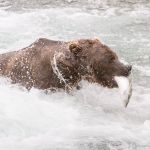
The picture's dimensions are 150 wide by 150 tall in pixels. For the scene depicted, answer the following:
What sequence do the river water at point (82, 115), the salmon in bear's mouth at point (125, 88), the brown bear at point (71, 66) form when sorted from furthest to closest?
the brown bear at point (71, 66) → the salmon in bear's mouth at point (125, 88) → the river water at point (82, 115)

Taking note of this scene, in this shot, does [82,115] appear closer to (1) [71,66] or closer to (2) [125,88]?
(1) [71,66]

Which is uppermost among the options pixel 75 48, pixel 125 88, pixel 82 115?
pixel 75 48

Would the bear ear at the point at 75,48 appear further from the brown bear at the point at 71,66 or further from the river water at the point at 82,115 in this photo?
the river water at the point at 82,115

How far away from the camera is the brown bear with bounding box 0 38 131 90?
244 inches

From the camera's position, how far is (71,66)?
249 inches

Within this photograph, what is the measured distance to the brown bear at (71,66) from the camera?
6.20m

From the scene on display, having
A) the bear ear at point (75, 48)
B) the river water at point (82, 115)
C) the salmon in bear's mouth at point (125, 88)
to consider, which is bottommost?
the river water at point (82, 115)

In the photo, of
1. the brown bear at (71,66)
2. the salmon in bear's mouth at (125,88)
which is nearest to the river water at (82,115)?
the brown bear at (71,66)

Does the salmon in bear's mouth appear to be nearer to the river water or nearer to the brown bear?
the brown bear

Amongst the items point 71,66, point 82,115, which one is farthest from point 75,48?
point 82,115

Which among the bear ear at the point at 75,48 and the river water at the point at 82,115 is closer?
the river water at the point at 82,115

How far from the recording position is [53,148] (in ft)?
18.5

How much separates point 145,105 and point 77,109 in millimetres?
833

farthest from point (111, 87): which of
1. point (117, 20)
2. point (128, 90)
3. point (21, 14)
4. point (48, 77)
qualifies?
point (21, 14)
